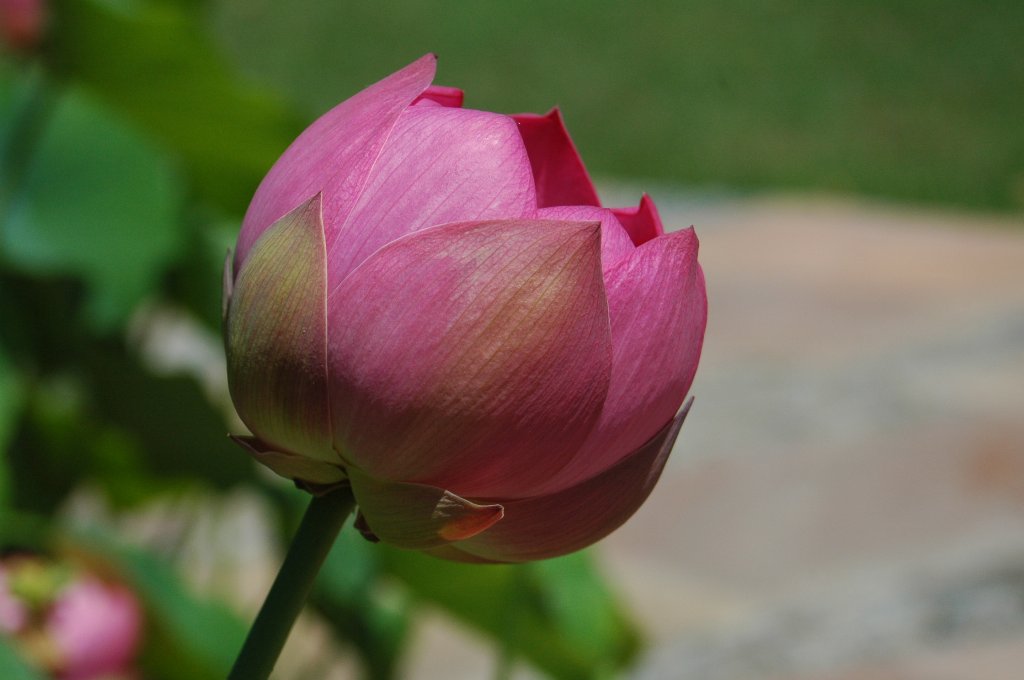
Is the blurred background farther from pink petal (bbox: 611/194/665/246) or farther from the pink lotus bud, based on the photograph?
pink petal (bbox: 611/194/665/246)

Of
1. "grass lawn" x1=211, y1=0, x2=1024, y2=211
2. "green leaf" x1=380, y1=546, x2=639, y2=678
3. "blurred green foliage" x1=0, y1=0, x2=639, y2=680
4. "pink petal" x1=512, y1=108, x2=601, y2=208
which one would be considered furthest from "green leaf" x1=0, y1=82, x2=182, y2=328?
"grass lawn" x1=211, y1=0, x2=1024, y2=211

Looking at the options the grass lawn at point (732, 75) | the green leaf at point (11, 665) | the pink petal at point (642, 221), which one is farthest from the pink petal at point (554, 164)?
the grass lawn at point (732, 75)

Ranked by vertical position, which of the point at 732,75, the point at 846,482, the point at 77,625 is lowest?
the point at 77,625

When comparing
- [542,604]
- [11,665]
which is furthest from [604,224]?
[542,604]

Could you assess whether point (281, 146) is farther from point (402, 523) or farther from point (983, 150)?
point (983, 150)

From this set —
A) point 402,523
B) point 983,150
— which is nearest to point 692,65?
point 983,150

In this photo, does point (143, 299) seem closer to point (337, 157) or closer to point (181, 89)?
point (181, 89)

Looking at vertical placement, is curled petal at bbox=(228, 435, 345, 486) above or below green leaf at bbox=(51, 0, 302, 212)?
below
